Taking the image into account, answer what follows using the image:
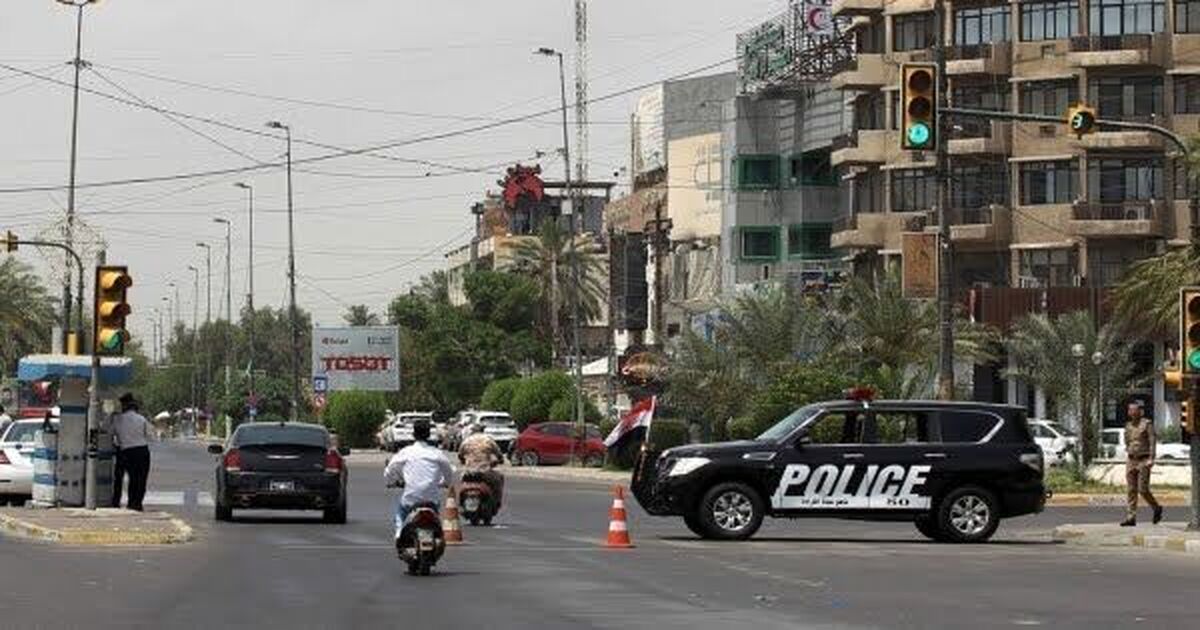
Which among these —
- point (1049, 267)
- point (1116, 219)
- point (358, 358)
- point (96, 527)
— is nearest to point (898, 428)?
point (96, 527)

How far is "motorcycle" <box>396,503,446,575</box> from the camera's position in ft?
79.2

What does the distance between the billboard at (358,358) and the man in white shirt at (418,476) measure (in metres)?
95.4

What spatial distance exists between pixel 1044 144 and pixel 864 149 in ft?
23.8

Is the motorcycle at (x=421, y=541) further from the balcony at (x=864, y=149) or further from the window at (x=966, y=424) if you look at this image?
the balcony at (x=864, y=149)

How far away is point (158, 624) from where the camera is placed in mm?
18344

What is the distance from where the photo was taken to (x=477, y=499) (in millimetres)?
36312

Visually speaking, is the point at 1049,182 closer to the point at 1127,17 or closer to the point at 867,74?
the point at 1127,17

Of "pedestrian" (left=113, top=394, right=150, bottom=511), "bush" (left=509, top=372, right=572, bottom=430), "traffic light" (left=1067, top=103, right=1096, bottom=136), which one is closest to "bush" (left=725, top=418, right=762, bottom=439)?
"pedestrian" (left=113, top=394, right=150, bottom=511)

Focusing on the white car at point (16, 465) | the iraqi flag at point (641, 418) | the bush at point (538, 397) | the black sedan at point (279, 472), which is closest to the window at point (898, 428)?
the black sedan at point (279, 472)

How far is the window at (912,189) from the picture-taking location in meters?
88.1

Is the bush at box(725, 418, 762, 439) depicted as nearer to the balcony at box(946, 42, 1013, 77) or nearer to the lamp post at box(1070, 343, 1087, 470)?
the lamp post at box(1070, 343, 1087, 470)

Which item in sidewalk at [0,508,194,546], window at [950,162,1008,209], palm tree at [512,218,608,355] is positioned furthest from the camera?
palm tree at [512,218,608,355]

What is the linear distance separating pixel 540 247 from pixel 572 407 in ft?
131

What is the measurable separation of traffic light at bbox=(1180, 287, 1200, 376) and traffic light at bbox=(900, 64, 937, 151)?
4.31 meters
